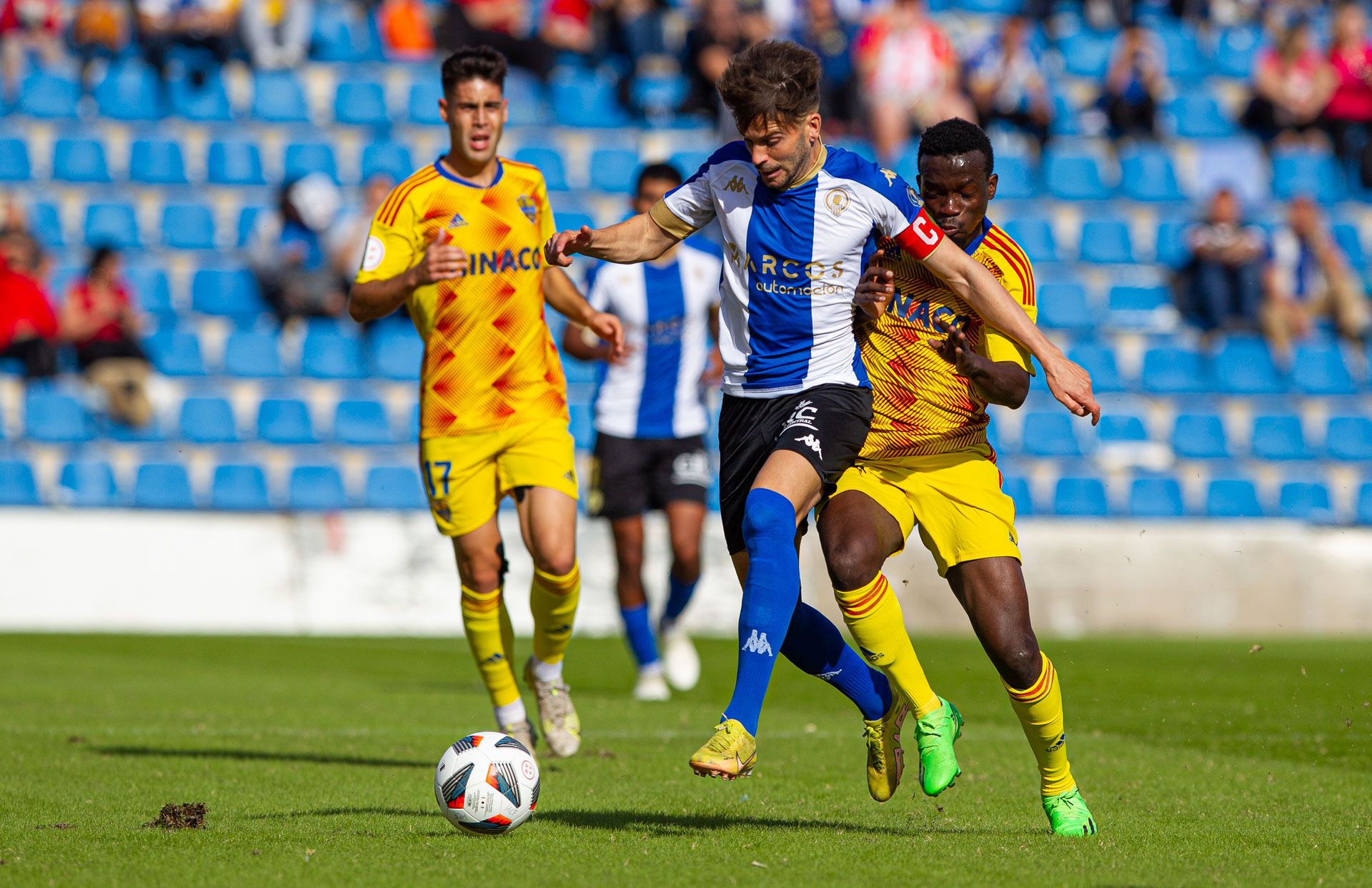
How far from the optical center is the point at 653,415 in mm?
9828

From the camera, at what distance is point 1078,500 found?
15.6 metres

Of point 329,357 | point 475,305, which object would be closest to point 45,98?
point 329,357

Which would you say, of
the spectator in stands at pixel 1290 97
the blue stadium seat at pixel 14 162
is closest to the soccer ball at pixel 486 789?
the blue stadium seat at pixel 14 162

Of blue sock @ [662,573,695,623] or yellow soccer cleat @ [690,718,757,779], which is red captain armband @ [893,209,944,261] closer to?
yellow soccer cleat @ [690,718,757,779]

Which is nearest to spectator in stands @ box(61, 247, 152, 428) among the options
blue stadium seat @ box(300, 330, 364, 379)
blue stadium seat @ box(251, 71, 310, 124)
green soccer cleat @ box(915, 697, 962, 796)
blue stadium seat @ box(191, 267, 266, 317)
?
blue stadium seat @ box(191, 267, 266, 317)

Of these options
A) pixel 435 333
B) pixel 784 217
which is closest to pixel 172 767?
pixel 435 333

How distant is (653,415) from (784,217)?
4.66 meters

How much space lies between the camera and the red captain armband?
5.09 m

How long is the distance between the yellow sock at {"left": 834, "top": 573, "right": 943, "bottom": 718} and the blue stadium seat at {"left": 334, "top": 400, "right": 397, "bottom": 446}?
10.4 m

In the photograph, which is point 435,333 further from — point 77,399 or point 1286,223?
point 1286,223

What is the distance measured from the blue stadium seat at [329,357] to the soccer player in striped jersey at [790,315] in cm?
1036

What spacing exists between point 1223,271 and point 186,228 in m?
10.3

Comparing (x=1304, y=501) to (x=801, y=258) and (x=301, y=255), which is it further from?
(x=801, y=258)

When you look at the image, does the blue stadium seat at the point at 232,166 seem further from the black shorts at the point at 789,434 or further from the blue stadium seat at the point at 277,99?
the black shorts at the point at 789,434
